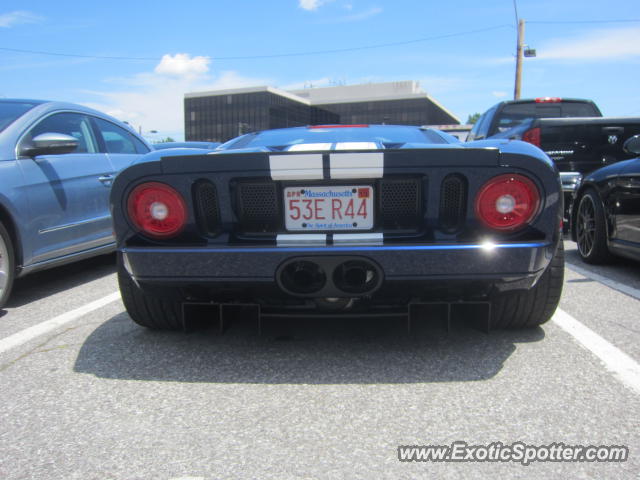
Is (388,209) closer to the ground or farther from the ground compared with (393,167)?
closer to the ground

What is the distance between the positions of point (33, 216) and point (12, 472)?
2380 millimetres

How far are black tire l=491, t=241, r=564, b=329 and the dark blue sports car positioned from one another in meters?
0.15

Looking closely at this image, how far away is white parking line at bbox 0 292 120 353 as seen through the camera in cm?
279

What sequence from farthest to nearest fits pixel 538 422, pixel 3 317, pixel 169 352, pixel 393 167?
1. pixel 3 317
2. pixel 169 352
3. pixel 393 167
4. pixel 538 422

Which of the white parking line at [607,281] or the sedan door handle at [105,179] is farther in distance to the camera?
the sedan door handle at [105,179]

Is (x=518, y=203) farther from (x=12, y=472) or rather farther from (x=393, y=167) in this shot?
(x=12, y=472)

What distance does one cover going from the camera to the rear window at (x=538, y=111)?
27.4 feet

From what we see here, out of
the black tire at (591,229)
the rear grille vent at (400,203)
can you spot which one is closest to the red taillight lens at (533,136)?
the black tire at (591,229)

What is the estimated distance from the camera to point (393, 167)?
2.22 meters

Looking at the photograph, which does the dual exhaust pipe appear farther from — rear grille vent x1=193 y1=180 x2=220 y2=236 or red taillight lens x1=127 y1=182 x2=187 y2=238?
red taillight lens x1=127 y1=182 x2=187 y2=238

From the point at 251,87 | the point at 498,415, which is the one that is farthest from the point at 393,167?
the point at 251,87

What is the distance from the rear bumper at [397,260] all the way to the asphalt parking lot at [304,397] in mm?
424

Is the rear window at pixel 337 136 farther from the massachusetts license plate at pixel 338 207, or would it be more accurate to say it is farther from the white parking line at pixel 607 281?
the white parking line at pixel 607 281

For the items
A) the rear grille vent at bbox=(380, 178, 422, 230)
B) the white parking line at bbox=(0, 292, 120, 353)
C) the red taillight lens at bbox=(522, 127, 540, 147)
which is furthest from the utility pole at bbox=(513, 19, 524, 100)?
the rear grille vent at bbox=(380, 178, 422, 230)
